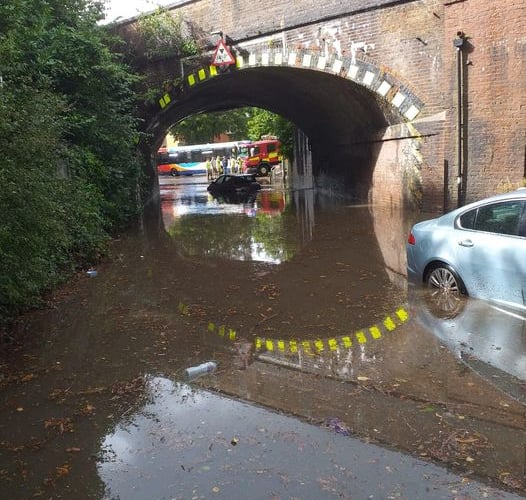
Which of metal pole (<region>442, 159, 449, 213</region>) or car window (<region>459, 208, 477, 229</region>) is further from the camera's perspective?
metal pole (<region>442, 159, 449, 213</region>)

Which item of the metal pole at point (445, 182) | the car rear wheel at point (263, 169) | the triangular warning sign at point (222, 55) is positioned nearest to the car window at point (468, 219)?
the metal pole at point (445, 182)

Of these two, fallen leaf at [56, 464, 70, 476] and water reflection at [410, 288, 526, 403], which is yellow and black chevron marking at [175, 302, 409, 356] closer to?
water reflection at [410, 288, 526, 403]

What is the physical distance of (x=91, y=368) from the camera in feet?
17.7

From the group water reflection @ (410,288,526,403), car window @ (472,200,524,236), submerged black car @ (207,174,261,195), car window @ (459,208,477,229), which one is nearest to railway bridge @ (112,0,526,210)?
car window @ (459,208,477,229)

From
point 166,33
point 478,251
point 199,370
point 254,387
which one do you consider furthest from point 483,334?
point 166,33

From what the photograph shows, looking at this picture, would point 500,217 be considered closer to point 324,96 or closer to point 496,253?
point 496,253

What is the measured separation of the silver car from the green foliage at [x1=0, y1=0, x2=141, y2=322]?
473 centimetres

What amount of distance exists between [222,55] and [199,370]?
14.0 metres

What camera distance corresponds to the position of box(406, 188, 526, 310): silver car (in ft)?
20.0

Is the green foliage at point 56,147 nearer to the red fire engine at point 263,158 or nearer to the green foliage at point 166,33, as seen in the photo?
the green foliage at point 166,33

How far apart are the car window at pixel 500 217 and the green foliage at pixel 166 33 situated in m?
13.7

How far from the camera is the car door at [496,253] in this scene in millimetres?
6020

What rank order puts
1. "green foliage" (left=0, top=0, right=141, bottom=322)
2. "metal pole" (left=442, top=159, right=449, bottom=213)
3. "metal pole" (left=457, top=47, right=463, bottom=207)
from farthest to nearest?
"metal pole" (left=442, top=159, right=449, bottom=213), "metal pole" (left=457, top=47, right=463, bottom=207), "green foliage" (left=0, top=0, right=141, bottom=322)

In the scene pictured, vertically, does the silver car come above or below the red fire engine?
below
